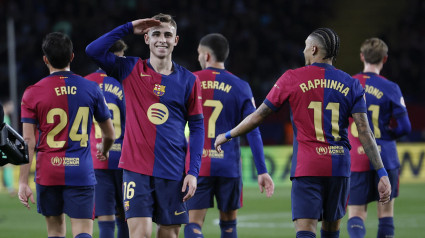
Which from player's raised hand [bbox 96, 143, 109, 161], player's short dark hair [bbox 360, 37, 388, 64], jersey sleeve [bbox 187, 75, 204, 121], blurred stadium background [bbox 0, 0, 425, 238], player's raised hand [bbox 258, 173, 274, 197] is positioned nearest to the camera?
jersey sleeve [bbox 187, 75, 204, 121]

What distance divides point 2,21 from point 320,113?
18.2m

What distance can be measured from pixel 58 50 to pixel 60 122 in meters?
0.60

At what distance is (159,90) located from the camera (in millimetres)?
5879

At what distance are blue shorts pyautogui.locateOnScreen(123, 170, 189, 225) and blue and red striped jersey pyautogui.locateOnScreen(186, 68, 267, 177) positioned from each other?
175 centimetres

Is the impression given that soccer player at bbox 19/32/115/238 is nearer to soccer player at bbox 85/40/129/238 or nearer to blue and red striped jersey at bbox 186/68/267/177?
soccer player at bbox 85/40/129/238

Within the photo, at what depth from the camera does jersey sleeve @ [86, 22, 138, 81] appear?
5762mm

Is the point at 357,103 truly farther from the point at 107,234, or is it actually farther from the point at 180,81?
the point at 107,234

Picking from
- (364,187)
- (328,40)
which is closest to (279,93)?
(328,40)

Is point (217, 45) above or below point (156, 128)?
above

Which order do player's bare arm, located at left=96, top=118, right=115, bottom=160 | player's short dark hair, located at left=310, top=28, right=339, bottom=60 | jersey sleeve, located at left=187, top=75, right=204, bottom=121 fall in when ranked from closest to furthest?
jersey sleeve, located at left=187, top=75, right=204, bottom=121 → player's short dark hair, located at left=310, top=28, right=339, bottom=60 → player's bare arm, located at left=96, top=118, right=115, bottom=160

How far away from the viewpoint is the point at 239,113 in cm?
768

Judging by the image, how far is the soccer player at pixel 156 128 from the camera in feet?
18.9

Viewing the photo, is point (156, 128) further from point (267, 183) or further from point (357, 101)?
point (357, 101)

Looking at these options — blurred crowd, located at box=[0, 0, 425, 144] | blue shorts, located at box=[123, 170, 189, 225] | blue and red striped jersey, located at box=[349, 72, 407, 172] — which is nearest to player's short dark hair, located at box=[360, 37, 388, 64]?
blue and red striped jersey, located at box=[349, 72, 407, 172]
